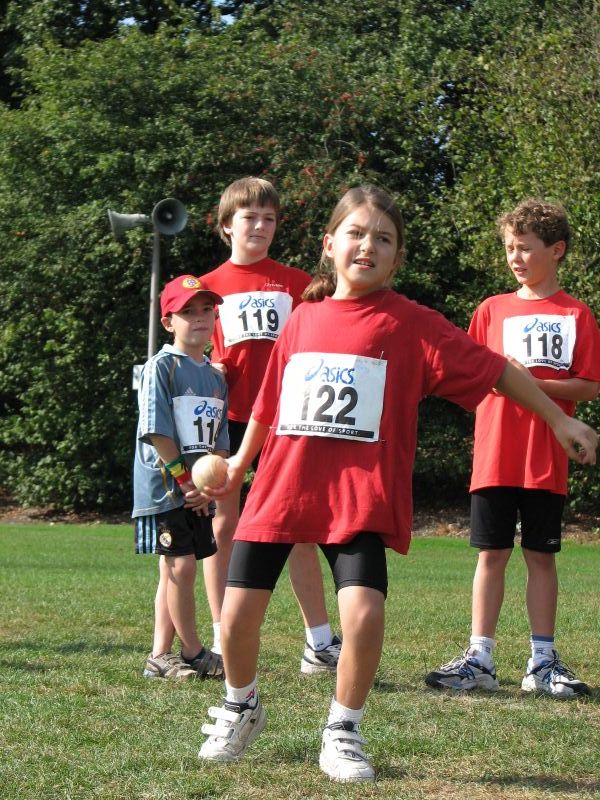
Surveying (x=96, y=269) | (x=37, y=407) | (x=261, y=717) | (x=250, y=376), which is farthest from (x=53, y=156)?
(x=261, y=717)

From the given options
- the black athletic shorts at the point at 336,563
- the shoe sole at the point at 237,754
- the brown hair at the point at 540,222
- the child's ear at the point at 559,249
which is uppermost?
the brown hair at the point at 540,222

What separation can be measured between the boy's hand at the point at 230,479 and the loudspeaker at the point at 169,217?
13333 millimetres

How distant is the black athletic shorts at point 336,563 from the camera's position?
385 centimetres

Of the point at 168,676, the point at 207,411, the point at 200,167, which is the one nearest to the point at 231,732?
the point at 168,676

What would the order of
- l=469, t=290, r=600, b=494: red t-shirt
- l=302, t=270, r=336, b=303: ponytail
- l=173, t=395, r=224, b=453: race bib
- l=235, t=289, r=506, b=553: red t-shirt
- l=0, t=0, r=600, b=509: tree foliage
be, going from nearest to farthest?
l=235, t=289, r=506, b=553: red t-shirt → l=302, t=270, r=336, b=303: ponytail → l=173, t=395, r=224, b=453: race bib → l=469, t=290, r=600, b=494: red t-shirt → l=0, t=0, r=600, b=509: tree foliage

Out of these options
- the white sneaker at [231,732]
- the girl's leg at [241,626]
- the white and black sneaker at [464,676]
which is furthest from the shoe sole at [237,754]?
the white and black sneaker at [464,676]

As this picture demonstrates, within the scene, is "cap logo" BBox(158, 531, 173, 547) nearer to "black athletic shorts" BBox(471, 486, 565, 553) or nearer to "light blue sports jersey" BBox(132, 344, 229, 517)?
"light blue sports jersey" BBox(132, 344, 229, 517)

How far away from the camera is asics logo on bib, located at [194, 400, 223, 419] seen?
5.38 m

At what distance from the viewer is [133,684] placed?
515cm

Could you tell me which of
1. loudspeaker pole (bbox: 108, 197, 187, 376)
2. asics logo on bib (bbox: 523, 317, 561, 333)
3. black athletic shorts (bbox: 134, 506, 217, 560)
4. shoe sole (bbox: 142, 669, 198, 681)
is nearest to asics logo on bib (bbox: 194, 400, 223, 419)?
black athletic shorts (bbox: 134, 506, 217, 560)

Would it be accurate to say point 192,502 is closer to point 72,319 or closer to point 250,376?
point 250,376

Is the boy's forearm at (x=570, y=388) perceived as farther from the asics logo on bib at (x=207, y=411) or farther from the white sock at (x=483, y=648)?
the asics logo on bib at (x=207, y=411)

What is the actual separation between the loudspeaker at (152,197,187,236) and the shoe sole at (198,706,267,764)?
13.6 m

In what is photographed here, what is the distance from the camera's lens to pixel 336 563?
393 centimetres
